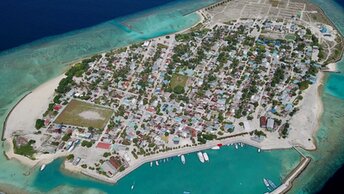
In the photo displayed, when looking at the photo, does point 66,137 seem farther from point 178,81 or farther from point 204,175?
point 178,81

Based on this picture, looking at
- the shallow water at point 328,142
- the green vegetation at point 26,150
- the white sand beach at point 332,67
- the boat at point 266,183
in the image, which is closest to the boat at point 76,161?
the green vegetation at point 26,150

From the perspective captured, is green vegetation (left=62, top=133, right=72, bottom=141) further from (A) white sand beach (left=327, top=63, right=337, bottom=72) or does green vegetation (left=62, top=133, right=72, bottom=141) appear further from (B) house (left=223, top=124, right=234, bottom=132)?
(A) white sand beach (left=327, top=63, right=337, bottom=72)

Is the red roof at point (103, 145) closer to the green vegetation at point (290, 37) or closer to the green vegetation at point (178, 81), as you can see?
the green vegetation at point (178, 81)

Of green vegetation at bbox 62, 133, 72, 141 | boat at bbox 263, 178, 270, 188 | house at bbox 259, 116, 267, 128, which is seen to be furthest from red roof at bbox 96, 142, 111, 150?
house at bbox 259, 116, 267, 128

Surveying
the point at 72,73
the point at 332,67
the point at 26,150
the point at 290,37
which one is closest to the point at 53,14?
the point at 72,73

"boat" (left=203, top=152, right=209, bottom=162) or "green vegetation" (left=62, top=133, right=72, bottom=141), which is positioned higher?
"green vegetation" (left=62, top=133, right=72, bottom=141)

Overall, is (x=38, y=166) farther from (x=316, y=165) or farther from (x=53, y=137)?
(x=316, y=165)

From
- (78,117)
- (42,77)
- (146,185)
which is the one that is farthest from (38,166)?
(42,77)
